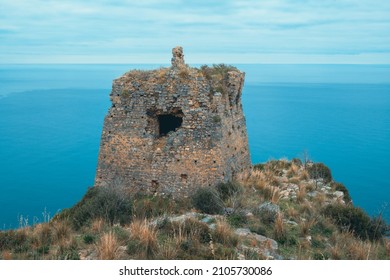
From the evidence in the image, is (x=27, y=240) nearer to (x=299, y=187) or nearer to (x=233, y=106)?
(x=233, y=106)

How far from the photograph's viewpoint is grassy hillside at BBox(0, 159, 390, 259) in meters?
7.32

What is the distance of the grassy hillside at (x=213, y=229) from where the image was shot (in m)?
7.32

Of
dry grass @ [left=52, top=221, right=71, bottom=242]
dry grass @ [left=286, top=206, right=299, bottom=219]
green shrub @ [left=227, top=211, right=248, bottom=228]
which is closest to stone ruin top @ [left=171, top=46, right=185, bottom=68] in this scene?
green shrub @ [left=227, top=211, right=248, bottom=228]

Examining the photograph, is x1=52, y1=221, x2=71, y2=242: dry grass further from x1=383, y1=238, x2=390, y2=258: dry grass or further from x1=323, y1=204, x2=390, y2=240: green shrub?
x1=383, y1=238, x2=390, y2=258: dry grass

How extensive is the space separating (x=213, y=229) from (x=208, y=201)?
8.79 ft

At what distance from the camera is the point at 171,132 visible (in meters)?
12.4

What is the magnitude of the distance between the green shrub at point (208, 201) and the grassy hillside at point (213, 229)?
3 cm

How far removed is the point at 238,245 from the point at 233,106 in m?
7.05

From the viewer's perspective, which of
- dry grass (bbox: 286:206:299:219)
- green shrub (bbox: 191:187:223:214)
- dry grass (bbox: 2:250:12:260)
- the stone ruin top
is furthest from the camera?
the stone ruin top

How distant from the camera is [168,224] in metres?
8.52

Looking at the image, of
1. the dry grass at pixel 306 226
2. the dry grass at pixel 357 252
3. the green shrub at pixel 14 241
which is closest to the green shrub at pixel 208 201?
the dry grass at pixel 306 226

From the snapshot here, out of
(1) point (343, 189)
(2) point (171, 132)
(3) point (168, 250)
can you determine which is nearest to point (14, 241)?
(3) point (168, 250)

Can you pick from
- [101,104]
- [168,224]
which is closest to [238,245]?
[168,224]

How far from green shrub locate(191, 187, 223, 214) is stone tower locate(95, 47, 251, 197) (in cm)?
64
